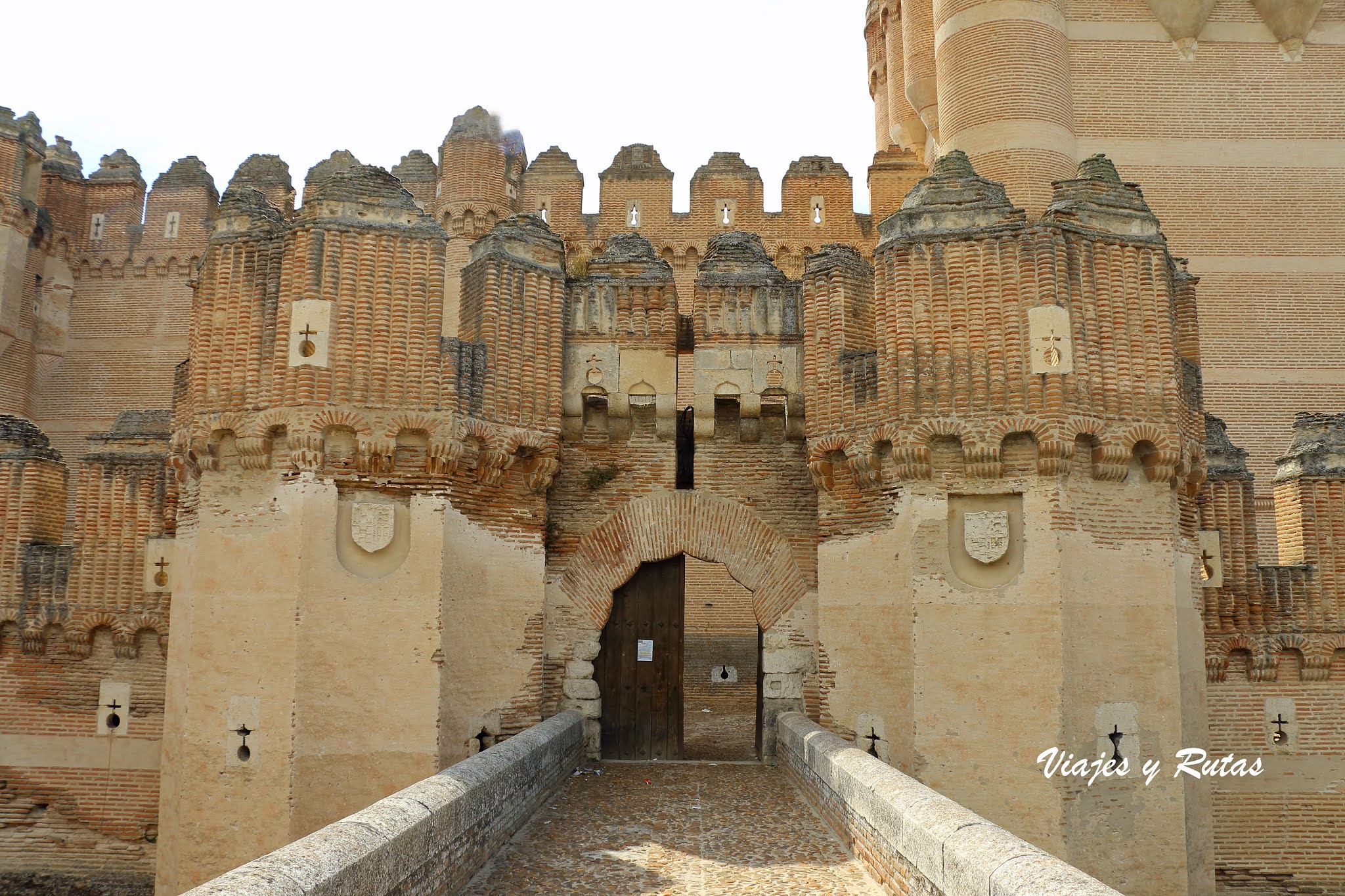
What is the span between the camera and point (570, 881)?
642 centimetres

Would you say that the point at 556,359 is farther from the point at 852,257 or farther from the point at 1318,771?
the point at 1318,771

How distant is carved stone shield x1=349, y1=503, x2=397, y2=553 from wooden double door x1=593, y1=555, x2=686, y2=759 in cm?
303

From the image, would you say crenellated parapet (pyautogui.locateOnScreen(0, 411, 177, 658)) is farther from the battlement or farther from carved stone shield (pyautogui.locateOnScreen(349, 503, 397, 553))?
the battlement

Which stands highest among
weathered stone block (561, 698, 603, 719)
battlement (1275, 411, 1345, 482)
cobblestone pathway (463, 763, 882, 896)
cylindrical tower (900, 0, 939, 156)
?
cylindrical tower (900, 0, 939, 156)

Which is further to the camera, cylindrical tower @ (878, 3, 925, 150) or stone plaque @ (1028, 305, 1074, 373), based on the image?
cylindrical tower @ (878, 3, 925, 150)

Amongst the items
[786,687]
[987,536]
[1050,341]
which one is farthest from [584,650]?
[1050,341]

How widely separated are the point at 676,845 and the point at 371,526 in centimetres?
384

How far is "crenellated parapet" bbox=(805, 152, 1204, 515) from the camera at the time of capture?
9016 millimetres

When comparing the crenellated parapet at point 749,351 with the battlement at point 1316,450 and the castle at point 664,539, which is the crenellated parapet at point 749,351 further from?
the battlement at point 1316,450

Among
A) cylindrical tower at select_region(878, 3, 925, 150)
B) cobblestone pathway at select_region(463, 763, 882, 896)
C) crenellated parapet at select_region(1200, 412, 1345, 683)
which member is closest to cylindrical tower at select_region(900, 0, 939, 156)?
cylindrical tower at select_region(878, 3, 925, 150)

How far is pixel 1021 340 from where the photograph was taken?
9086mm

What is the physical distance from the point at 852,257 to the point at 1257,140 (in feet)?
38.2

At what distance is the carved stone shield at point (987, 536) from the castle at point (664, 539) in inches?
1.3

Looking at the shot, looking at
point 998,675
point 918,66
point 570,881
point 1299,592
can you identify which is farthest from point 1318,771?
point 918,66
